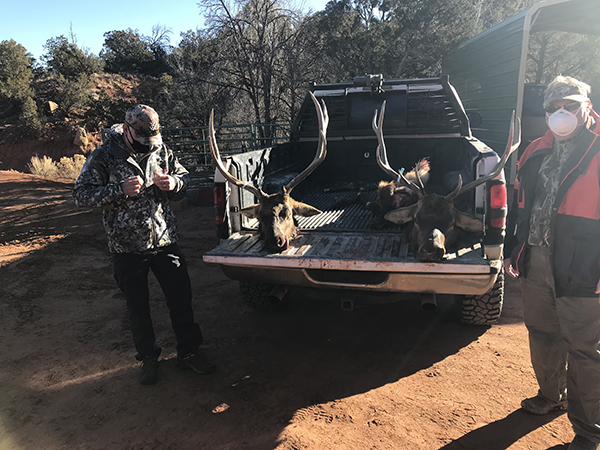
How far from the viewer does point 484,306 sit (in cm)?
409

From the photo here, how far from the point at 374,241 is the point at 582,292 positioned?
169 cm

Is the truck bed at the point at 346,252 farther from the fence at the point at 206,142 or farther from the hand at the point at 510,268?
the fence at the point at 206,142

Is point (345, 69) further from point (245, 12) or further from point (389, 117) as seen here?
point (389, 117)

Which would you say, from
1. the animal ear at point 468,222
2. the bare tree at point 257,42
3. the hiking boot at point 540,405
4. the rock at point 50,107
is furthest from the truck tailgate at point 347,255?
the rock at point 50,107

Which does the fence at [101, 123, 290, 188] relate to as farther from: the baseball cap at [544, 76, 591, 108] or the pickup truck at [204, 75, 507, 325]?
the baseball cap at [544, 76, 591, 108]

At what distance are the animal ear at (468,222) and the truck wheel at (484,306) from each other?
67 cm

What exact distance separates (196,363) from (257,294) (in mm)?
1176

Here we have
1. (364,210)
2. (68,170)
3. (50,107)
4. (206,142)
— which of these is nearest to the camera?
(364,210)

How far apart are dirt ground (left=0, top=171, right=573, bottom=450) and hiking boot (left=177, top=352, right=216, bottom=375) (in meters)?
0.08

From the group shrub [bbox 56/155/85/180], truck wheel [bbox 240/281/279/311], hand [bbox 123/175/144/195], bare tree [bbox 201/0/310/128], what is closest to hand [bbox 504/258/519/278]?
truck wheel [bbox 240/281/279/311]

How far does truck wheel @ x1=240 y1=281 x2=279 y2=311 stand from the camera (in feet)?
15.1

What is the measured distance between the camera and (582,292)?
8.16ft

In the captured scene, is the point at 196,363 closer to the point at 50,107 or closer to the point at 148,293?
the point at 148,293

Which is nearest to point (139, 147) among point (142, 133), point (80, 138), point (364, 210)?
point (142, 133)
